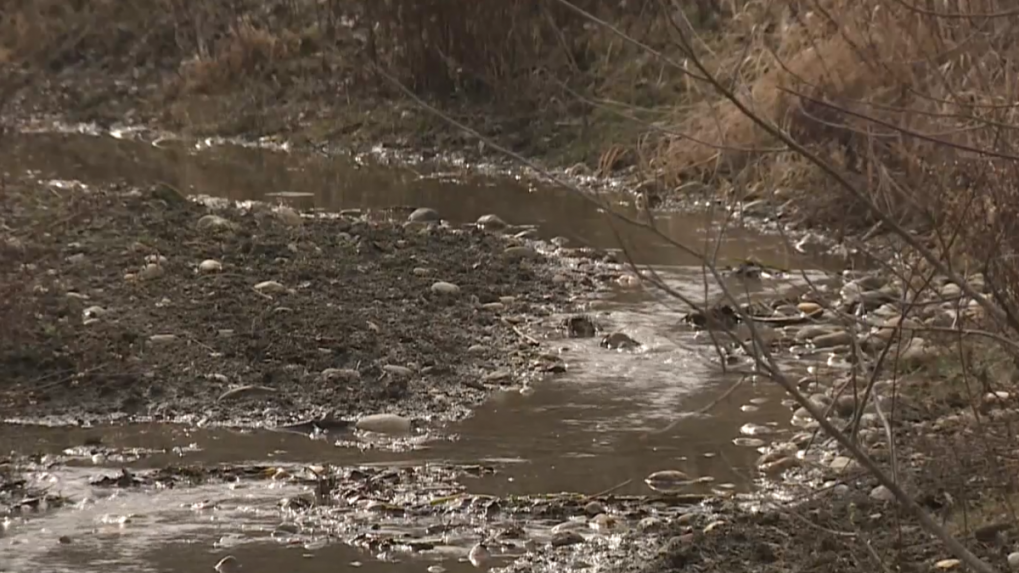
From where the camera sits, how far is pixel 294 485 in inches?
190

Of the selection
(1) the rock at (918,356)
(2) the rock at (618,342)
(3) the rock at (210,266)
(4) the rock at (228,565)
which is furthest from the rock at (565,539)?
(3) the rock at (210,266)

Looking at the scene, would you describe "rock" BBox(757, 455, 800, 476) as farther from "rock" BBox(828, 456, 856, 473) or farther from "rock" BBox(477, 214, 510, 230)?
"rock" BBox(477, 214, 510, 230)

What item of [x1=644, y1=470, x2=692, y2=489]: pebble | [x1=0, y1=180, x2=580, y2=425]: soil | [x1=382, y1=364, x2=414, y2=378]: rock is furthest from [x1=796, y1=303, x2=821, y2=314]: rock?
[x1=644, y1=470, x2=692, y2=489]: pebble

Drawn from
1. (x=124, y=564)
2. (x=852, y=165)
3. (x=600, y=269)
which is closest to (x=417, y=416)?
(x=124, y=564)

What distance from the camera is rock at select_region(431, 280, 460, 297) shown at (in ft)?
24.5

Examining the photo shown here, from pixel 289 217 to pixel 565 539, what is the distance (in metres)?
4.89

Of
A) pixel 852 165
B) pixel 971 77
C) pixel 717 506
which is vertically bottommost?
pixel 717 506

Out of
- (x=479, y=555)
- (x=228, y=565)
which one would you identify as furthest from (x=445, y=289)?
(x=228, y=565)

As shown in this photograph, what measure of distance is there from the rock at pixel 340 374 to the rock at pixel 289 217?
111 inches

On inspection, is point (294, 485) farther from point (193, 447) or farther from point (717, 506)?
point (717, 506)

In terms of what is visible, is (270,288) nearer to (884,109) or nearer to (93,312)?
Answer: (93,312)

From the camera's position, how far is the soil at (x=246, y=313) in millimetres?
5734

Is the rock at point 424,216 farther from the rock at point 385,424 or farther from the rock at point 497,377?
the rock at point 385,424

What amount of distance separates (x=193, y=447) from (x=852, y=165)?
4619 millimetres
